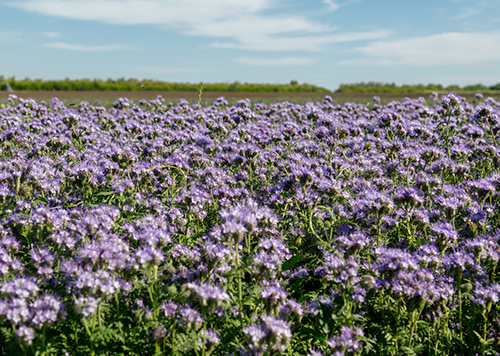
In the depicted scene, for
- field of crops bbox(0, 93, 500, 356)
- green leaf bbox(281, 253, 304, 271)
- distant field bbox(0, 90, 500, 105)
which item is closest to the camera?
field of crops bbox(0, 93, 500, 356)

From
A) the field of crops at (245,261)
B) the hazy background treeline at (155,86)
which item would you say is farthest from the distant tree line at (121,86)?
the field of crops at (245,261)

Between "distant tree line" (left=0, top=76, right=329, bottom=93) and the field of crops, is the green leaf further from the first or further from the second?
"distant tree line" (left=0, top=76, right=329, bottom=93)

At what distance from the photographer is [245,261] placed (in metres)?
3.78

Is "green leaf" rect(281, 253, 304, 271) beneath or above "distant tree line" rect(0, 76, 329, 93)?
beneath

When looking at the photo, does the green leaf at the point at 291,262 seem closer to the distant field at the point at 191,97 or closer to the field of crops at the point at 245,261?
the field of crops at the point at 245,261

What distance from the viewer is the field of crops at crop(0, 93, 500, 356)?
310cm

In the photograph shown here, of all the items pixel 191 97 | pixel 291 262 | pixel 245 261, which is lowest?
pixel 291 262

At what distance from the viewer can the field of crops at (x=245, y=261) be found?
3104mm

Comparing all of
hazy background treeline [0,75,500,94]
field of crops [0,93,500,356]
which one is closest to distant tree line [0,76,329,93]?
hazy background treeline [0,75,500,94]

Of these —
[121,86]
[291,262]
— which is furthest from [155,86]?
[291,262]

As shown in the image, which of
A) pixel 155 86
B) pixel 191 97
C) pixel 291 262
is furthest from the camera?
pixel 155 86

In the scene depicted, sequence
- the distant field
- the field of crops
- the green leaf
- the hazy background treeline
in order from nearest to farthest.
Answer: the field of crops
the green leaf
the distant field
the hazy background treeline

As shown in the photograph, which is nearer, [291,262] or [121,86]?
[291,262]

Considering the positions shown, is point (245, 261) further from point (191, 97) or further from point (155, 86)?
point (155, 86)
